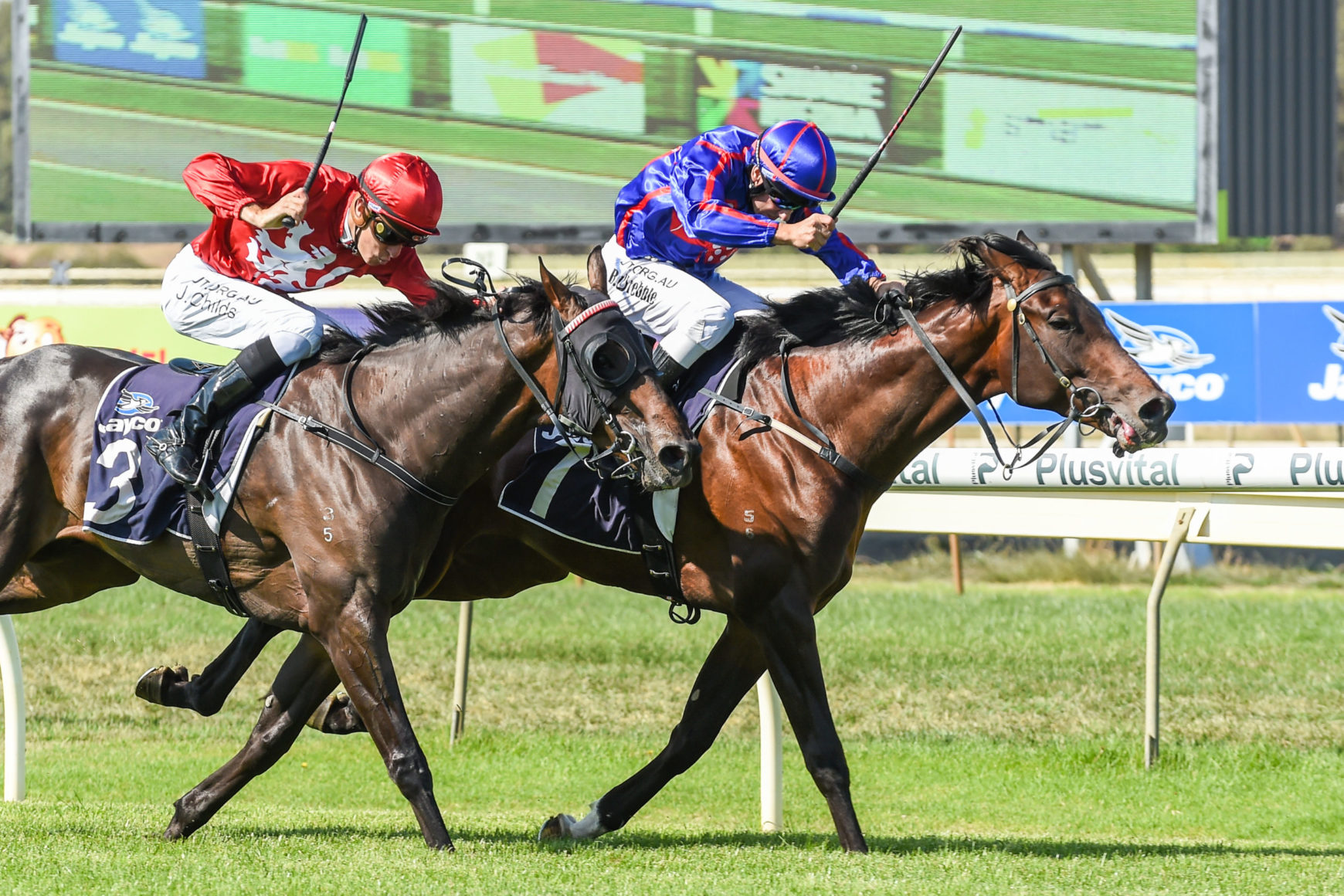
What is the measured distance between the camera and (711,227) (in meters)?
5.58

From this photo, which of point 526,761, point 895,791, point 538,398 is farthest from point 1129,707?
point 538,398

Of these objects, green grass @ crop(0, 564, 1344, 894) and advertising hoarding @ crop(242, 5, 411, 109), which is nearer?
green grass @ crop(0, 564, 1344, 894)

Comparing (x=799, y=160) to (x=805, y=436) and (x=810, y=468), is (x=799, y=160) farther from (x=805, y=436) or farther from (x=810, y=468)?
(x=810, y=468)

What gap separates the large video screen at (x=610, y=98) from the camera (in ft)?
40.6

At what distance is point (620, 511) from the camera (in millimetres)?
5438

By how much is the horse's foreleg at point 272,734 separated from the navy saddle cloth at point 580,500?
764 millimetres

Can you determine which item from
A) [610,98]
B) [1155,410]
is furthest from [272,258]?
[610,98]

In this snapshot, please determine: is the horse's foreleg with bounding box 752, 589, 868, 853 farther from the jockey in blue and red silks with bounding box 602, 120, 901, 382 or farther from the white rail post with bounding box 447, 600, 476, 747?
the white rail post with bounding box 447, 600, 476, 747

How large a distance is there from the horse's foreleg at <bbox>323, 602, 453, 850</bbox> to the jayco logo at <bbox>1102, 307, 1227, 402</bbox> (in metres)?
8.21

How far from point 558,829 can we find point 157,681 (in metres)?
1.39

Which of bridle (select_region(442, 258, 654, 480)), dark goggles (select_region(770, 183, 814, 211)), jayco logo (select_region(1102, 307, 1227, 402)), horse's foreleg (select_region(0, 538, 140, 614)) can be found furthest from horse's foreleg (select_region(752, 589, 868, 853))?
jayco logo (select_region(1102, 307, 1227, 402))

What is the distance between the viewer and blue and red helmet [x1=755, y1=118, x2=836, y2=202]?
5664 millimetres

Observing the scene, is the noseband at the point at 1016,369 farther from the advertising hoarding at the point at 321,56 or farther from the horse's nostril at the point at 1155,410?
the advertising hoarding at the point at 321,56

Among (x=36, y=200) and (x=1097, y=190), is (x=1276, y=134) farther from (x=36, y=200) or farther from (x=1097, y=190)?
(x=36, y=200)
